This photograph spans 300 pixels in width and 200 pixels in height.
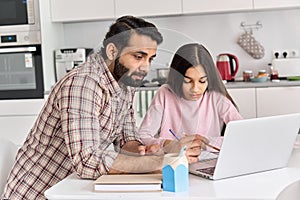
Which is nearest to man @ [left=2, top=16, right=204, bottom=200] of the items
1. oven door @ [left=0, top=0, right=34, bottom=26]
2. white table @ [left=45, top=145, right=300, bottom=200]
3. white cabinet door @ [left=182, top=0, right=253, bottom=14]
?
white table @ [left=45, top=145, right=300, bottom=200]

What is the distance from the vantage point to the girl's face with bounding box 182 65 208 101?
1610 mm

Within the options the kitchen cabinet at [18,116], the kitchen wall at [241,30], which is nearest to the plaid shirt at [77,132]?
the kitchen cabinet at [18,116]

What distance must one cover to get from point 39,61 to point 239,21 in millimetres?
1617

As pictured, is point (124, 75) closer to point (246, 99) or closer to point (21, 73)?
point (246, 99)

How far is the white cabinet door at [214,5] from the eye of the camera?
4.02 m

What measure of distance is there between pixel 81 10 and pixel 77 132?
2.78m

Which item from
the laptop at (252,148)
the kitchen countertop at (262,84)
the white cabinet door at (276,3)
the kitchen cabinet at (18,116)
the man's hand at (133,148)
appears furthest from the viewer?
the kitchen cabinet at (18,116)

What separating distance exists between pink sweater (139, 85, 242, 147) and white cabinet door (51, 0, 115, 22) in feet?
8.36

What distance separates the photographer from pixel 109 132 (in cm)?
172

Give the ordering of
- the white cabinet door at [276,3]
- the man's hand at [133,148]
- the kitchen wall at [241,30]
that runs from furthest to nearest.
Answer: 1. the kitchen wall at [241,30]
2. the white cabinet door at [276,3]
3. the man's hand at [133,148]

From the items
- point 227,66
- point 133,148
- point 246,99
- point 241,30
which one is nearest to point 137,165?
point 133,148

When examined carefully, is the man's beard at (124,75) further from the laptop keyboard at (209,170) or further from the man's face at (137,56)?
the laptop keyboard at (209,170)

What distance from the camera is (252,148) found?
160cm

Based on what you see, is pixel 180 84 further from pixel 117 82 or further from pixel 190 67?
pixel 117 82
